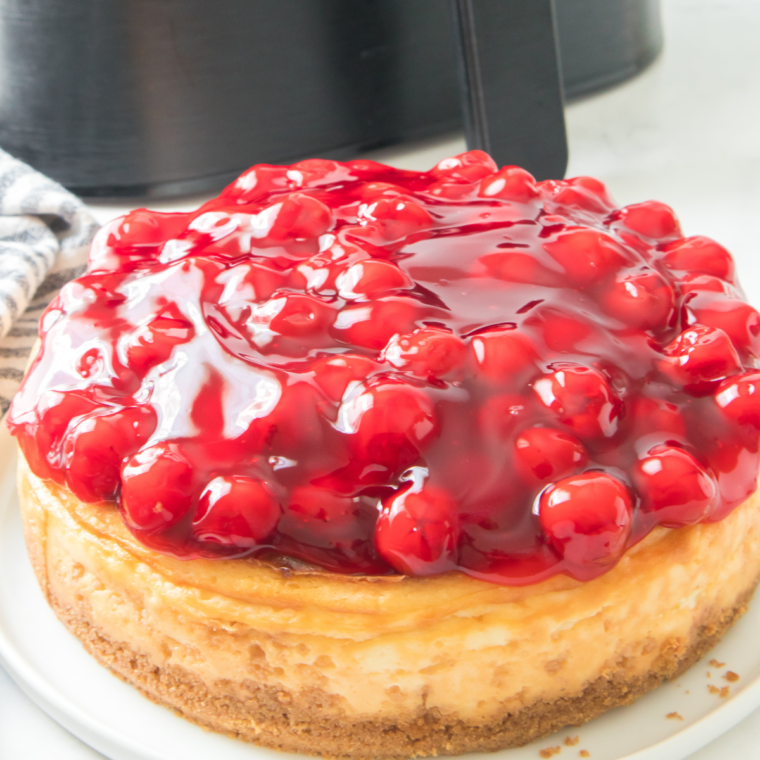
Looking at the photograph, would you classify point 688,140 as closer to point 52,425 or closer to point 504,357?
point 504,357

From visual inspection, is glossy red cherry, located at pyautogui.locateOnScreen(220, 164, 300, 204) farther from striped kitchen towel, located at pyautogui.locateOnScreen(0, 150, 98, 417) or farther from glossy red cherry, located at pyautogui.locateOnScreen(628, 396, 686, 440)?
glossy red cherry, located at pyautogui.locateOnScreen(628, 396, 686, 440)

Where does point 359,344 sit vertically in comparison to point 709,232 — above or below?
above

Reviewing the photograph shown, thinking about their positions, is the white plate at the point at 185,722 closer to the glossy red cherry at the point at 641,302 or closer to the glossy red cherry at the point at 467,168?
the glossy red cherry at the point at 641,302

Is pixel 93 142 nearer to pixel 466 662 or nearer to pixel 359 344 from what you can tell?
pixel 359 344

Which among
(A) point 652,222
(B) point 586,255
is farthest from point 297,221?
(A) point 652,222

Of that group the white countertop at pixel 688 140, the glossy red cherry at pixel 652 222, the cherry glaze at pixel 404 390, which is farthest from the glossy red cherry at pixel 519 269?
the white countertop at pixel 688 140

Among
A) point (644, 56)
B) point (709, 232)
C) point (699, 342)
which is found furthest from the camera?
point (644, 56)

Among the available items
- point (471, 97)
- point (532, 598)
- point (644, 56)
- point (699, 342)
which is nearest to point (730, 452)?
point (699, 342)

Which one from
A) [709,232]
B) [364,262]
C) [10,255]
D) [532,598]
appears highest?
[364,262]

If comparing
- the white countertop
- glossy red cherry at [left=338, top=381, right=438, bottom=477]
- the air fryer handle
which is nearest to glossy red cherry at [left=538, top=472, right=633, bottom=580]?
glossy red cherry at [left=338, top=381, right=438, bottom=477]
